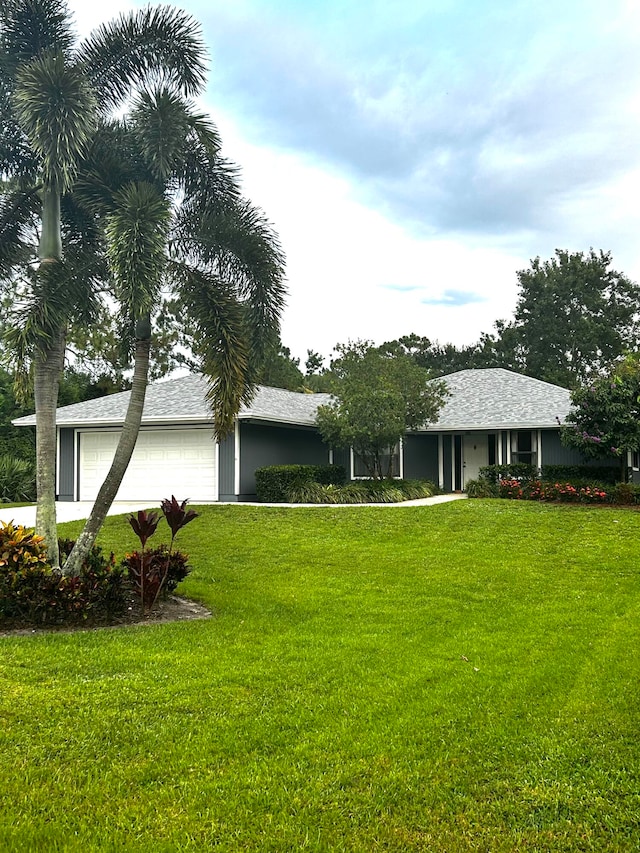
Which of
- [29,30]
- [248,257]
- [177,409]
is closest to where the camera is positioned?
[29,30]

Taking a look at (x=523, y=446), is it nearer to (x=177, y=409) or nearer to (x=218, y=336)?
(x=177, y=409)

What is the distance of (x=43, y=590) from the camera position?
22.2 ft

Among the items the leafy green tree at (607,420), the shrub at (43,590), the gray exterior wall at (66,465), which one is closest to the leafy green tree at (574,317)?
the leafy green tree at (607,420)

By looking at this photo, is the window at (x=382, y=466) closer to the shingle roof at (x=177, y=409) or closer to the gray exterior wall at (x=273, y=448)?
the gray exterior wall at (x=273, y=448)

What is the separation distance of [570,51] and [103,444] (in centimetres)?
1562

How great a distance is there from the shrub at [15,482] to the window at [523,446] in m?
15.4

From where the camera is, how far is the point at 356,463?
21859 mm

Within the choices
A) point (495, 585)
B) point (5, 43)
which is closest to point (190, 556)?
point (495, 585)

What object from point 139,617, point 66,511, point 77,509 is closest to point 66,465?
point 77,509

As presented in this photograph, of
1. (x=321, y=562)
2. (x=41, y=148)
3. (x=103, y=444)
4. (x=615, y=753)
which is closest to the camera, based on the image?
(x=615, y=753)

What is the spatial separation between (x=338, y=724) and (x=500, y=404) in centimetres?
1909

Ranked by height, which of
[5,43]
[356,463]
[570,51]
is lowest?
[356,463]

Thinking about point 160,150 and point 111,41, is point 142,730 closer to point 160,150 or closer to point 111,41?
point 160,150

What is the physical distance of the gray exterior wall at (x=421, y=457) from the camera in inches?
858
